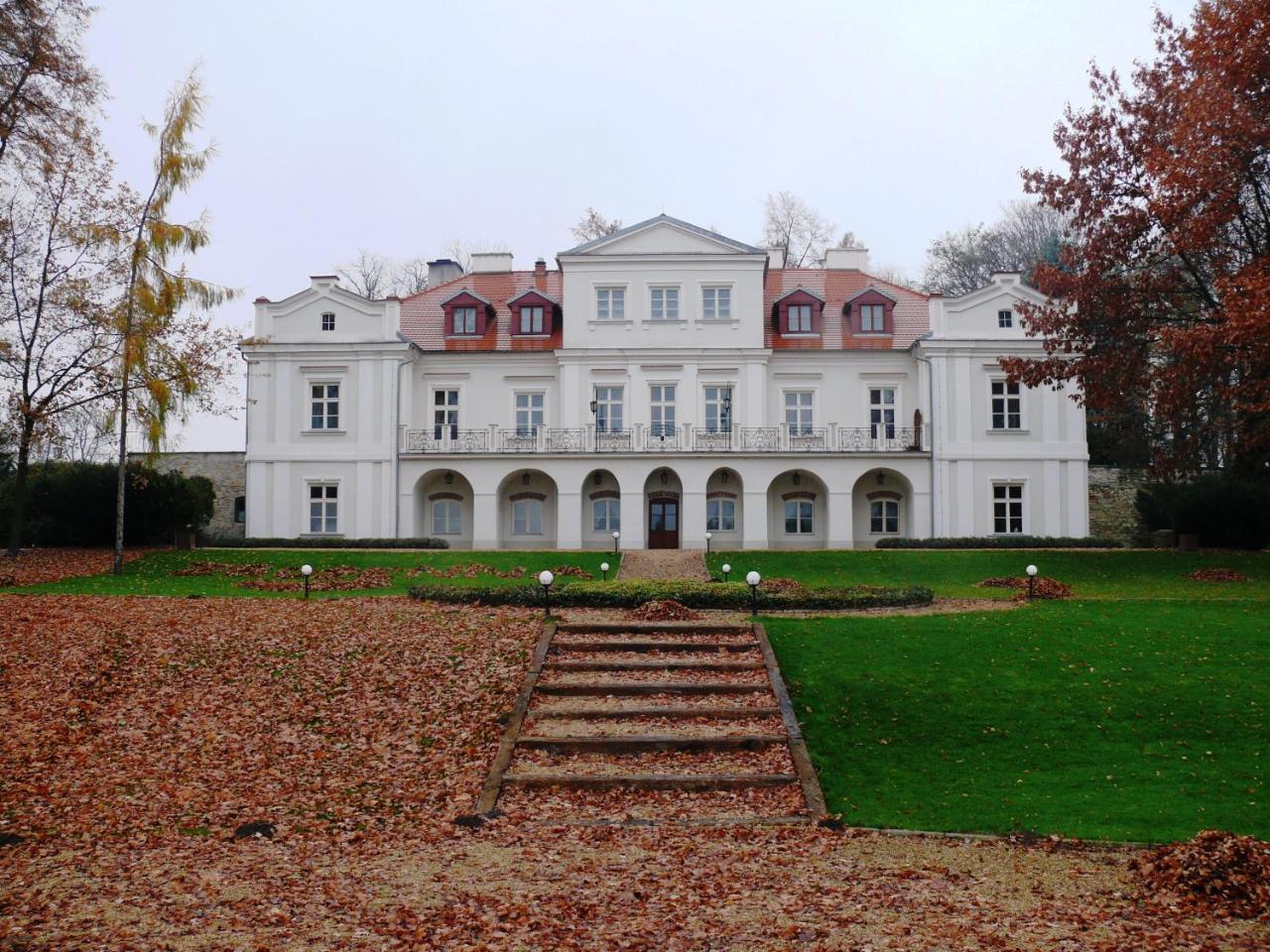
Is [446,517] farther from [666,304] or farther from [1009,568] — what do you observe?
[1009,568]

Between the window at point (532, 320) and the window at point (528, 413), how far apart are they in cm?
209

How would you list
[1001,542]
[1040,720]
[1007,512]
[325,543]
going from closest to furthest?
[1040,720], [1001,542], [325,543], [1007,512]

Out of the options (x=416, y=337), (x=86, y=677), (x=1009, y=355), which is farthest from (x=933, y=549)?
(x=86, y=677)

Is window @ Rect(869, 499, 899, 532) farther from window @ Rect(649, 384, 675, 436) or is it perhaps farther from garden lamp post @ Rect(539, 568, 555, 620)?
garden lamp post @ Rect(539, 568, 555, 620)

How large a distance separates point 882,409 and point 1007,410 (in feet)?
11.8

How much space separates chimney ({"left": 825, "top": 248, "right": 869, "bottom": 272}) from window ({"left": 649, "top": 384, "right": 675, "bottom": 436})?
8612mm

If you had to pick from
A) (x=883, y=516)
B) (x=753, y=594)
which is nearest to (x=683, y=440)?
→ (x=883, y=516)

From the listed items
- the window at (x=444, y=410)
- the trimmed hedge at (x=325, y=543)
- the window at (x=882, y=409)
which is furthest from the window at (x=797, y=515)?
the window at (x=444, y=410)

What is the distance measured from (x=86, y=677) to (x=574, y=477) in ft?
63.7

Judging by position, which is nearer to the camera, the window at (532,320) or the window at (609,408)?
the window at (609,408)

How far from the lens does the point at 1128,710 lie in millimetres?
10906

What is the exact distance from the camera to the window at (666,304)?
32.1 metres

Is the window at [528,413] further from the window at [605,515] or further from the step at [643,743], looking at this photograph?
the step at [643,743]

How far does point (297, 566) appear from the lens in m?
24.2
